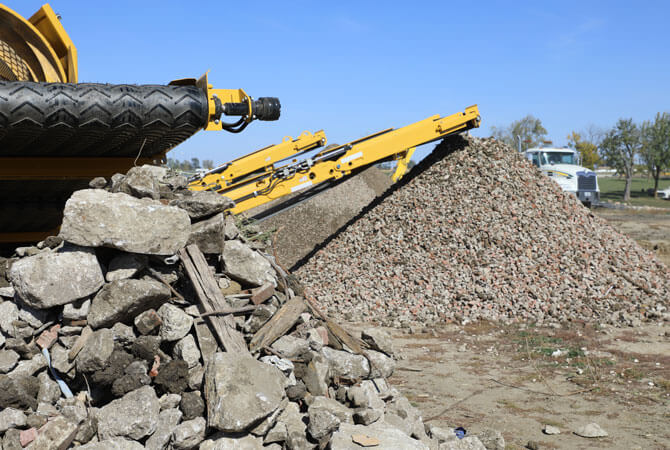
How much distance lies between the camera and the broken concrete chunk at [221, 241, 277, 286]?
3820mm

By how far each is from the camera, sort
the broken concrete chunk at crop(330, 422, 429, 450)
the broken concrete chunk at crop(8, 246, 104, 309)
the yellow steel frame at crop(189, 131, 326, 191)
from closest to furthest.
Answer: the broken concrete chunk at crop(330, 422, 429, 450) < the broken concrete chunk at crop(8, 246, 104, 309) < the yellow steel frame at crop(189, 131, 326, 191)

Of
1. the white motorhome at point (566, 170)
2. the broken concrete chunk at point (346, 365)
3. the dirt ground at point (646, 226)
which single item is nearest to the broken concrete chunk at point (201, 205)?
the broken concrete chunk at point (346, 365)

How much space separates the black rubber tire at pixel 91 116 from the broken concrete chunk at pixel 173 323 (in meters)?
1.17

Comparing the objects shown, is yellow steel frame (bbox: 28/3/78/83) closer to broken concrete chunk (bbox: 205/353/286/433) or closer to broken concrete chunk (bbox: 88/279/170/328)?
broken concrete chunk (bbox: 88/279/170/328)

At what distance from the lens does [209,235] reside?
3744 millimetres

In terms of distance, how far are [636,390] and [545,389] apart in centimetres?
84

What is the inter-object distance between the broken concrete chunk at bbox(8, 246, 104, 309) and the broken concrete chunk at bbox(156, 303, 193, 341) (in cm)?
40

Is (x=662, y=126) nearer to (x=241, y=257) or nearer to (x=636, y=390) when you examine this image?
(x=636, y=390)

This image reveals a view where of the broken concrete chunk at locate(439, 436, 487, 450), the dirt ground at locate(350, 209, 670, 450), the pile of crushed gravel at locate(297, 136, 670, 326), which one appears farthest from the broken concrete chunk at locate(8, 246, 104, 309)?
the pile of crushed gravel at locate(297, 136, 670, 326)

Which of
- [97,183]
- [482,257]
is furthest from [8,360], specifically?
[482,257]

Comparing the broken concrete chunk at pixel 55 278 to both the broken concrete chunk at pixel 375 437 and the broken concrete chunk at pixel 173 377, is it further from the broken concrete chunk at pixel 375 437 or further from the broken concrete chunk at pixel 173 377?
the broken concrete chunk at pixel 375 437

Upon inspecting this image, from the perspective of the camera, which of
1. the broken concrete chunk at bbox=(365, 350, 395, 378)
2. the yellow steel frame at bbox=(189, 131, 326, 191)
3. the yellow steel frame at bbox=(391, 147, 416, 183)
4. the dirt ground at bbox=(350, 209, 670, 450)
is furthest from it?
the yellow steel frame at bbox=(391, 147, 416, 183)

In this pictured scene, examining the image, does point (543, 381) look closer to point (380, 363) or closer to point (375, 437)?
point (380, 363)

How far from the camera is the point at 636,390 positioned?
5.68m
